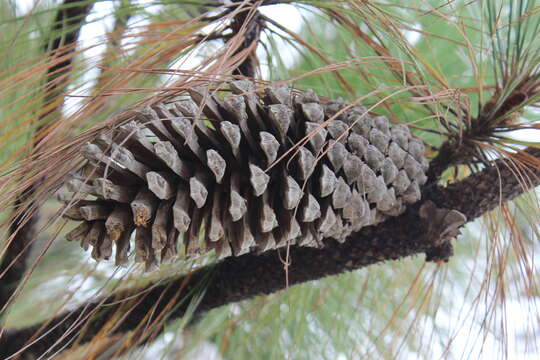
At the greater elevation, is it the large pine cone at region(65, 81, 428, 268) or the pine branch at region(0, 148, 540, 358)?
the large pine cone at region(65, 81, 428, 268)

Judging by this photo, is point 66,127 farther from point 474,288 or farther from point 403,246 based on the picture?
point 474,288

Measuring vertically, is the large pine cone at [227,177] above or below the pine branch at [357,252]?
above

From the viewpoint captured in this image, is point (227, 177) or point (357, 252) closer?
point (227, 177)

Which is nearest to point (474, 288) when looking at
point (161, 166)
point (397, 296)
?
point (397, 296)

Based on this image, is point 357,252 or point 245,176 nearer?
point 245,176

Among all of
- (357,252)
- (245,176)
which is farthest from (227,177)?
(357,252)

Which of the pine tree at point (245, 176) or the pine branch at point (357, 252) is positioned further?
the pine branch at point (357, 252)

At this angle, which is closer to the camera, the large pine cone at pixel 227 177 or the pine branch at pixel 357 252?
the large pine cone at pixel 227 177

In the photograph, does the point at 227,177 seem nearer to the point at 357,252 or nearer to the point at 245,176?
the point at 245,176
